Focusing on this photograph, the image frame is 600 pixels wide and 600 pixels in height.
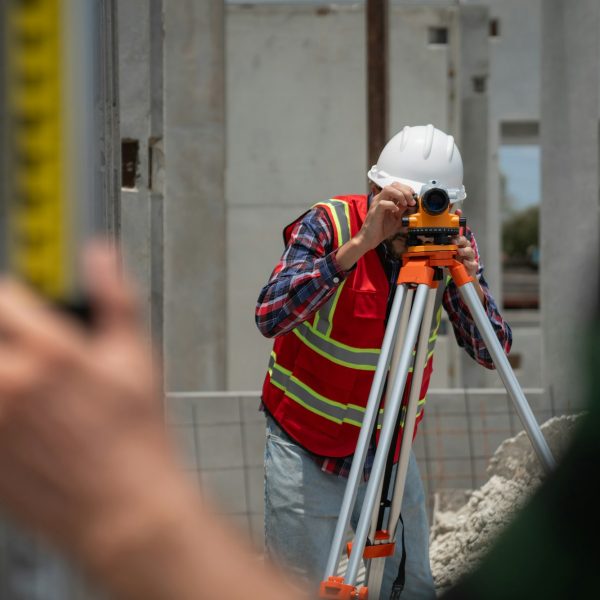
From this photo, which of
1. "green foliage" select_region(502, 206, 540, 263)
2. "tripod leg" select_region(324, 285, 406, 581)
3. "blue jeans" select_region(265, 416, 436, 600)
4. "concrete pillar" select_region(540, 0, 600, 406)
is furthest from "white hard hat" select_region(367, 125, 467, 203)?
"green foliage" select_region(502, 206, 540, 263)

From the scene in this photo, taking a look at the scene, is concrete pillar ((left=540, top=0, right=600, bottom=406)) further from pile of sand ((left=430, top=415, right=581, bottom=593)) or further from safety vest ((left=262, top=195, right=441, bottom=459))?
safety vest ((left=262, top=195, right=441, bottom=459))

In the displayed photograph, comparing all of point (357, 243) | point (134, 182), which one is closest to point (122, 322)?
point (357, 243)

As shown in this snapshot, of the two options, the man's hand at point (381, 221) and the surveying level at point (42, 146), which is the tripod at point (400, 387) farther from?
the surveying level at point (42, 146)

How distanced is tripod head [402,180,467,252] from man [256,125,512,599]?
94 millimetres

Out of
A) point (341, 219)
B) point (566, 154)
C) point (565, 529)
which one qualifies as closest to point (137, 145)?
point (341, 219)

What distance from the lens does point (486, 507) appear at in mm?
5043

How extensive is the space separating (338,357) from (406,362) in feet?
1.13

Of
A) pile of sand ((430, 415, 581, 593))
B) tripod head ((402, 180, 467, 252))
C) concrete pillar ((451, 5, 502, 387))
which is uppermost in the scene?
concrete pillar ((451, 5, 502, 387))

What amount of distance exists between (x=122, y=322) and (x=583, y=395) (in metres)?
0.31

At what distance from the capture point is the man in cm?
298

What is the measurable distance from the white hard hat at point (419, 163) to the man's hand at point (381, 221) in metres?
0.22

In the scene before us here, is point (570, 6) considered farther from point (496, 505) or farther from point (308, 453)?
point (308, 453)

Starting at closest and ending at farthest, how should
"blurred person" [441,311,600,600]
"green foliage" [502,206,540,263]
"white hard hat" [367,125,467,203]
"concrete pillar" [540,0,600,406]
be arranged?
"blurred person" [441,311,600,600], "white hard hat" [367,125,467,203], "concrete pillar" [540,0,600,406], "green foliage" [502,206,540,263]

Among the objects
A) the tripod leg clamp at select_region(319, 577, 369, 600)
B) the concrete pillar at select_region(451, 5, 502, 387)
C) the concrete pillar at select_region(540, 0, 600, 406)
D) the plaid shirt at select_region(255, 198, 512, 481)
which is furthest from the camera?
the concrete pillar at select_region(451, 5, 502, 387)
